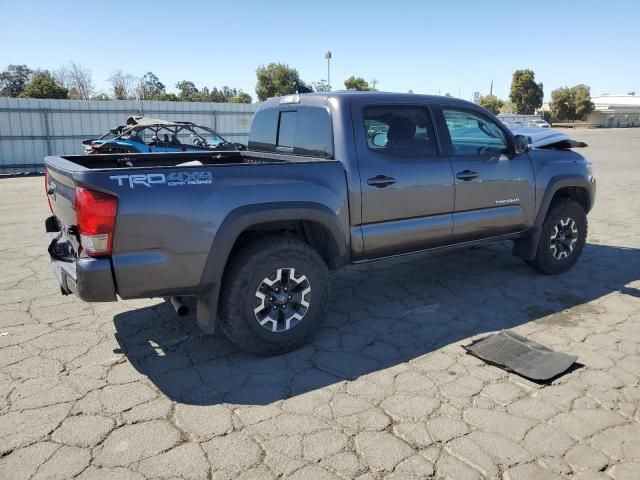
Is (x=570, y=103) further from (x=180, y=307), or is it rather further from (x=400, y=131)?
(x=180, y=307)

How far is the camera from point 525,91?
7006 centimetres

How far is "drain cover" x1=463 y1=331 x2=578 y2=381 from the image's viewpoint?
352 centimetres

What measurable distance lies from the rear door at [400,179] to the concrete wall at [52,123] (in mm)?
16197

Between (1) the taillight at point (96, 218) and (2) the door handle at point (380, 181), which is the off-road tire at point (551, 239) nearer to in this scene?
(2) the door handle at point (380, 181)

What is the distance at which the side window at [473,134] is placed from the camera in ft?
15.4

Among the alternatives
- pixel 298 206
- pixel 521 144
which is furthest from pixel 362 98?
pixel 521 144

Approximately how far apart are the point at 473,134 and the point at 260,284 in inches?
106

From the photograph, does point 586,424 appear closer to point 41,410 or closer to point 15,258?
point 41,410

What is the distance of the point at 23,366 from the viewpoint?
3.55 m

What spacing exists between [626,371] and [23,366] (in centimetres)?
424

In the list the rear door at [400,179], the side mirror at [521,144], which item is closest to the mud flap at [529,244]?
the side mirror at [521,144]

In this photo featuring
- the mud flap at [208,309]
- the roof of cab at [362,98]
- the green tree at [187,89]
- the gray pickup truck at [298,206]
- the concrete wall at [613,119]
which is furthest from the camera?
the concrete wall at [613,119]

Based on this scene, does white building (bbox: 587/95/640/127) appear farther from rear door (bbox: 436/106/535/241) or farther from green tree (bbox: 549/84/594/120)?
rear door (bbox: 436/106/535/241)

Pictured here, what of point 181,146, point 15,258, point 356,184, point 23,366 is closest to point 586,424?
point 356,184
